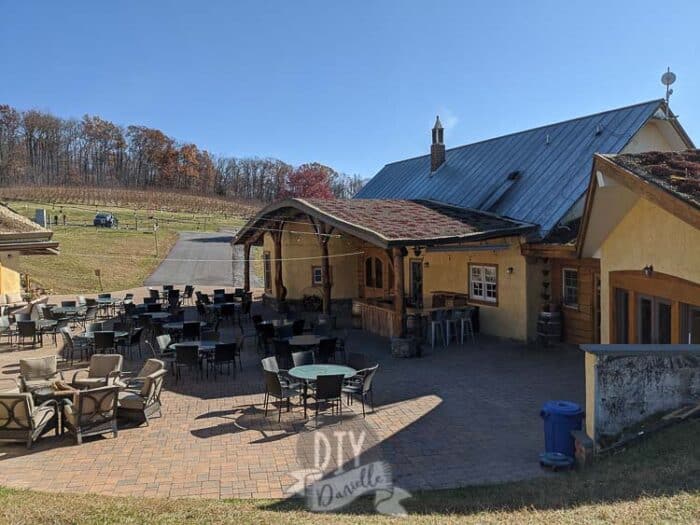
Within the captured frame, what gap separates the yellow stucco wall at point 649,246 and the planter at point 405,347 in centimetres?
423

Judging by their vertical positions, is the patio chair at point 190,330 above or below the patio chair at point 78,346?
above

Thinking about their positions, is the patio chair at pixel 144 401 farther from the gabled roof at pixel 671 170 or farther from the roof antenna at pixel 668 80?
the roof antenna at pixel 668 80

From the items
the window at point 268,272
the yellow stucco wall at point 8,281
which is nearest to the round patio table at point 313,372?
the window at point 268,272

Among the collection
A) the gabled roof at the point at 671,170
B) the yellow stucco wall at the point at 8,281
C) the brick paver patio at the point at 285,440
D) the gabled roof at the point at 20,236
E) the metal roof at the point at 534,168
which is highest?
the metal roof at the point at 534,168

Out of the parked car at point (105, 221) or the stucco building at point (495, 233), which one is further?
the parked car at point (105, 221)

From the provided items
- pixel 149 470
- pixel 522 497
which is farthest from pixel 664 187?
pixel 149 470

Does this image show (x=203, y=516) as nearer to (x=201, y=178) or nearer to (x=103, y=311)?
(x=103, y=311)

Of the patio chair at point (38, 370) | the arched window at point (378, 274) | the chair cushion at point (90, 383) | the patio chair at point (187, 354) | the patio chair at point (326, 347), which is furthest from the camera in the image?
the arched window at point (378, 274)

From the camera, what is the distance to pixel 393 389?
416 inches

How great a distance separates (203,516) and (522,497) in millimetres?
3031

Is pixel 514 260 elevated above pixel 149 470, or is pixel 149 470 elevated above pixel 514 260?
pixel 514 260

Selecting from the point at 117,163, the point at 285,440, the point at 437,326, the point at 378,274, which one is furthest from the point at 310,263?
the point at 117,163

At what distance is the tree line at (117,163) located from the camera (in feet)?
226

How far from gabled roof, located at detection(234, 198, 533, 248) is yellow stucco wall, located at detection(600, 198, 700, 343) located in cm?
363
